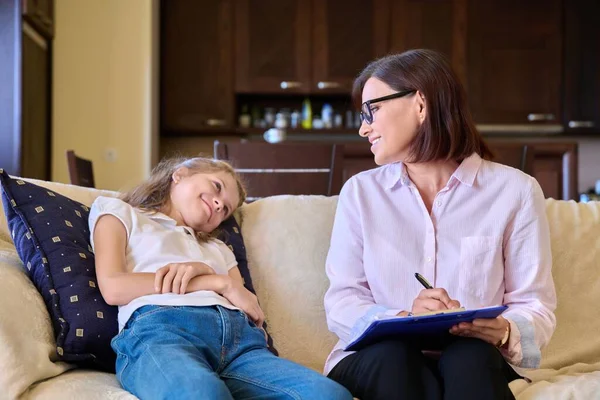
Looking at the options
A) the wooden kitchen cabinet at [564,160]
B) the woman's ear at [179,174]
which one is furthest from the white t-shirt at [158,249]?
the wooden kitchen cabinet at [564,160]

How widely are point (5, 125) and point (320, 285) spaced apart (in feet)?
8.78

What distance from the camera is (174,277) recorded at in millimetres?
1535

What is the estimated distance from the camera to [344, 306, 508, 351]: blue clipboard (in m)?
1.26

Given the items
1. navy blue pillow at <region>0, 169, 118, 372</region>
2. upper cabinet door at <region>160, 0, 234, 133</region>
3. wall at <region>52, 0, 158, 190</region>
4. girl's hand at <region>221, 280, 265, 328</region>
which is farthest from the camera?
upper cabinet door at <region>160, 0, 234, 133</region>

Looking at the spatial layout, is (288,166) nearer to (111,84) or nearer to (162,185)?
(162,185)

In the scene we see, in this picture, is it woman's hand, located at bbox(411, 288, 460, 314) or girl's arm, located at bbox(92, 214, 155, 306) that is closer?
woman's hand, located at bbox(411, 288, 460, 314)

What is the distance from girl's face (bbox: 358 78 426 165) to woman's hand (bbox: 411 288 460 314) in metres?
0.40

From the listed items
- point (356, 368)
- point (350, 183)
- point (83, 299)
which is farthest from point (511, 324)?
point (83, 299)

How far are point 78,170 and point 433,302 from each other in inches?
76.1

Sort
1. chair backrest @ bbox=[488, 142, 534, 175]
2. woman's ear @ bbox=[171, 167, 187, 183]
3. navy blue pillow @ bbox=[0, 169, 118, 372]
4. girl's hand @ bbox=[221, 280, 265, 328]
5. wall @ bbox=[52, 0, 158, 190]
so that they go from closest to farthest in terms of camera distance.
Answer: navy blue pillow @ bbox=[0, 169, 118, 372]
girl's hand @ bbox=[221, 280, 265, 328]
woman's ear @ bbox=[171, 167, 187, 183]
chair backrest @ bbox=[488, 142, 534, 175]
wall @ bbox=[52, 0, 158, 190]

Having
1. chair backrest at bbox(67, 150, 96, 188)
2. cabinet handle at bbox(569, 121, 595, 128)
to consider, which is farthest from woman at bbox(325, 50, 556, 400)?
cabinet handle at bbox(569, 121, 595, 128)

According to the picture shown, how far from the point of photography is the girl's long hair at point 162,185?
1772 millimetres

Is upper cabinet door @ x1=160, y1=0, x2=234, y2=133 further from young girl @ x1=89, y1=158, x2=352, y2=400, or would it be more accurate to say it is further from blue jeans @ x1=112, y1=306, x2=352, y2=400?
blue jeans @ x1=112, y1=306, x2=352, y2=400

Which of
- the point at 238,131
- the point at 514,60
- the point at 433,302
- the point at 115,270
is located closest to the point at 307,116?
the point at 238,131
